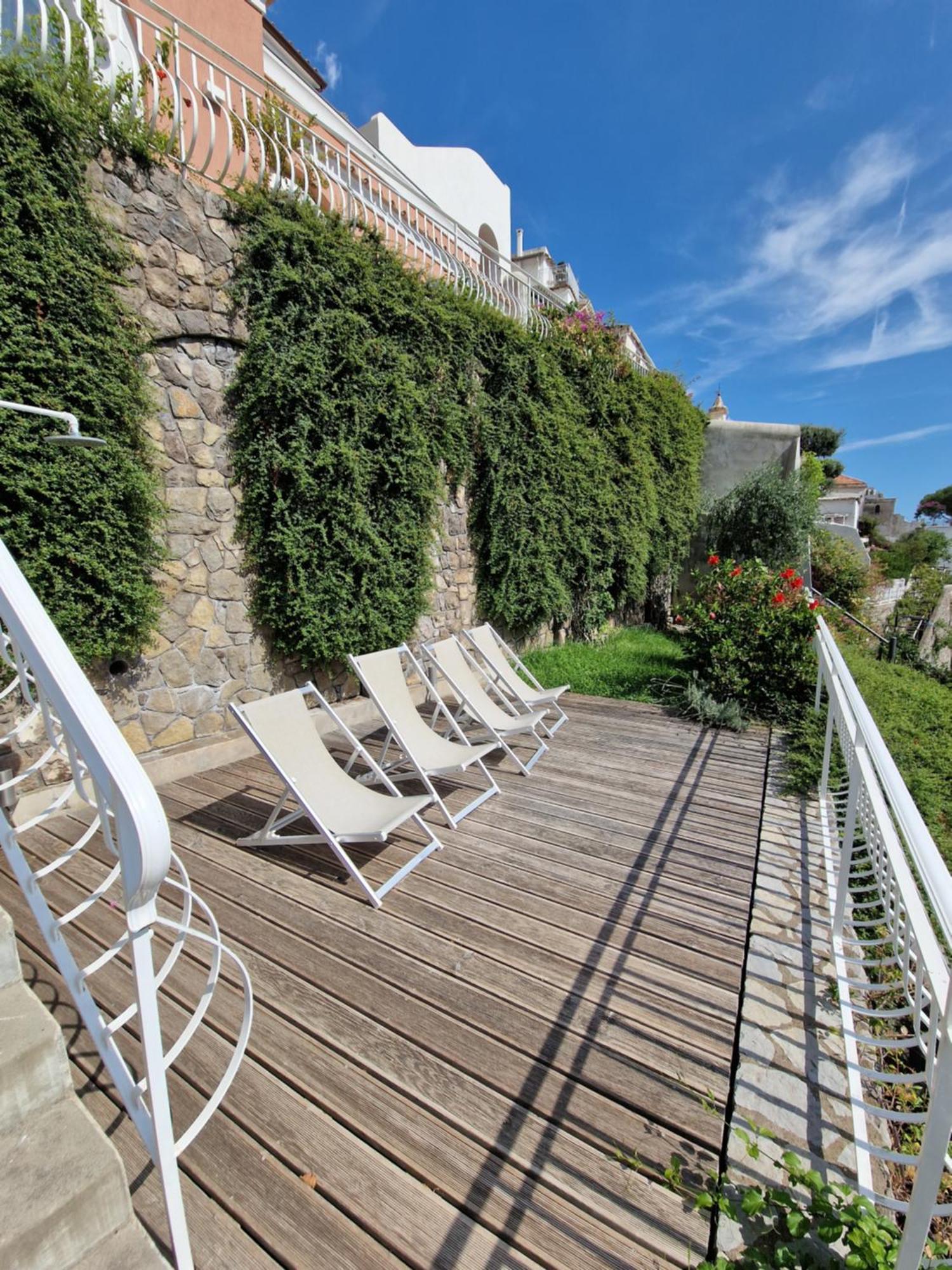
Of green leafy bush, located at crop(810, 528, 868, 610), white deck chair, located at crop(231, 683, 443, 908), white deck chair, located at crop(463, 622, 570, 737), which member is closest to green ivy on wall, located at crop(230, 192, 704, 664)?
white deck chair, located at crop(463, 622, 570, 737)

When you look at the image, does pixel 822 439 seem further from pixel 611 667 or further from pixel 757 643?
pixel 757 643

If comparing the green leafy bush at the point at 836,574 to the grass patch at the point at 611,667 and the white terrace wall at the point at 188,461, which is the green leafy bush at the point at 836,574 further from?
the white terrace wall at the point at 188,461

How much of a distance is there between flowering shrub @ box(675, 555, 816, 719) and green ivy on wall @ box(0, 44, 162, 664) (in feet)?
16.9

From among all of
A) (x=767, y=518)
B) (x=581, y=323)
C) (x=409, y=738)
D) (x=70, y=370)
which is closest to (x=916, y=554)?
(x=767, y=518)

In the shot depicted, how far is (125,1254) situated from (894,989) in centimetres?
200

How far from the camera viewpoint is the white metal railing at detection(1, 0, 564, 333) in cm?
373

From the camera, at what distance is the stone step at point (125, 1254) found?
1180 millimetres

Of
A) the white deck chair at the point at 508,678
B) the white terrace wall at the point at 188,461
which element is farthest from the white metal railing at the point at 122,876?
the white deck chair at the point at 508,678

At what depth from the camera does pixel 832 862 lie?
3.04 metres

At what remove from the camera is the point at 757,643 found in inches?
231

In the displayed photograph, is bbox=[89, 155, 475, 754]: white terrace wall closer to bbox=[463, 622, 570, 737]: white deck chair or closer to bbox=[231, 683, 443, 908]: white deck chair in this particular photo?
bbox=[231, 683, 443, 908]: white deck chair

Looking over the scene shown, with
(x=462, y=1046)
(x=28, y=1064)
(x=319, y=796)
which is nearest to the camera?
(x=28, y=1064)

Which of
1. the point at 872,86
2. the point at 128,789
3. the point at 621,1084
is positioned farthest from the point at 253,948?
the point at 872,86

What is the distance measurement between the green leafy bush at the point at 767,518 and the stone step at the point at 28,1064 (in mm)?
12553
